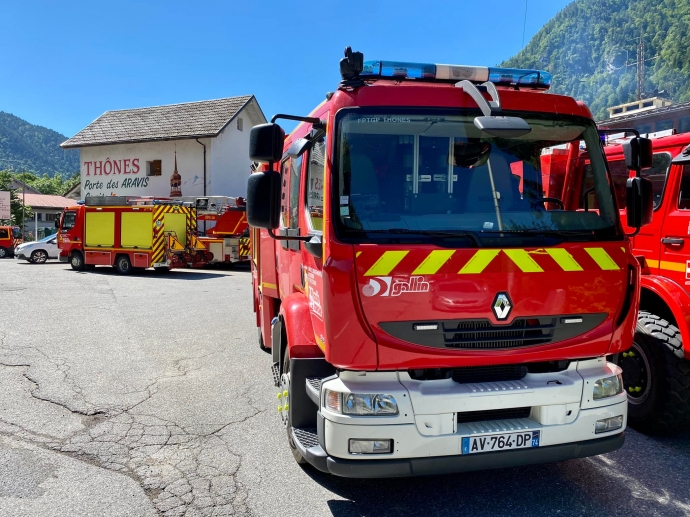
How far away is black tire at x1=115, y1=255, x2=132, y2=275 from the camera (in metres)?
20.5

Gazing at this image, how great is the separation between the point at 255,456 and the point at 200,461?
400 mm

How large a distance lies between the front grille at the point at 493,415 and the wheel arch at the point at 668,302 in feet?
5.97

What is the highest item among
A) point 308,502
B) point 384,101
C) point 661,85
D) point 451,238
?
point 661,85

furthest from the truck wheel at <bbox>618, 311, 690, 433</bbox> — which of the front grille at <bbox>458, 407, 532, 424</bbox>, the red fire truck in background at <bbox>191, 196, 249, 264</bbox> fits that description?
the red fire truck in background at <bbox>191, 196, 249, 264</bbox>

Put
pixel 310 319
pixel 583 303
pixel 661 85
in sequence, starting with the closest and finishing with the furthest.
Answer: pixel 583 303, pixel 310 319, pixel 661 85

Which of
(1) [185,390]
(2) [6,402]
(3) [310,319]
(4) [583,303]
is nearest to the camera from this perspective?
(4) [583,303]

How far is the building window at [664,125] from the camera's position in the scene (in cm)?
562

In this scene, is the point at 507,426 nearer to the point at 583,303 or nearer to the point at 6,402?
the point at 583,303

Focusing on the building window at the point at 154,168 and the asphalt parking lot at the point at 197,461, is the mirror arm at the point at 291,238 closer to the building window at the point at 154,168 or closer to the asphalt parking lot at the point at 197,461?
the asphalt parking lot at the point at 197,461

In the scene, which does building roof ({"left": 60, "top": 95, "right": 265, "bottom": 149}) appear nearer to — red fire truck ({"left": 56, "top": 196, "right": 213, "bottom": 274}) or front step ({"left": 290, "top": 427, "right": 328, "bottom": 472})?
red fire truck ({"left": 56, "top": 196, "right": 213, "bottom": 274})

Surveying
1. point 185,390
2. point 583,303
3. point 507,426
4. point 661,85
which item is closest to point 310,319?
point 507,426

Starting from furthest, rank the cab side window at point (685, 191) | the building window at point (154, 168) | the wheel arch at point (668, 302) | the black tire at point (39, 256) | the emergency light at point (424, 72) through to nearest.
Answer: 1. the building window at point (154, 168)
2. the black tire at point (39, 256)
3. the cab side window at point (685, 191)
4. the wheel arch at point (668, 302)
5. the emergency light at point (424, 72)

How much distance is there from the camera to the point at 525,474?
3.88 meters

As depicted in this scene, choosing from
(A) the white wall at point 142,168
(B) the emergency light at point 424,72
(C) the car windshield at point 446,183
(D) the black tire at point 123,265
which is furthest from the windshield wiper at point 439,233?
(A) the white wall at point 142,168
